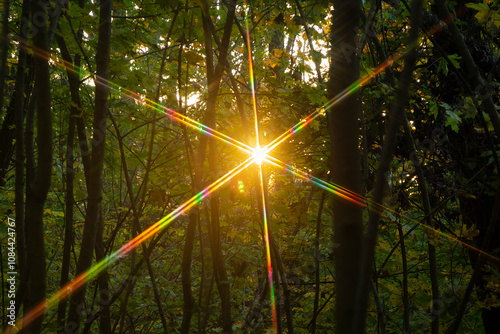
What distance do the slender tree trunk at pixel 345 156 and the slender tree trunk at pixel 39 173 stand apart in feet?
3.63

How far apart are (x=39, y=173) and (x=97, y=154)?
0.56 meters

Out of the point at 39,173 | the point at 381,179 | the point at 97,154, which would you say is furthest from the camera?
the point at 97,154

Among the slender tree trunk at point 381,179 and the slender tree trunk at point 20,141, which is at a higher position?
the slender tree trunk at point 20,141

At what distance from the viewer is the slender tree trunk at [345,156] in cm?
59

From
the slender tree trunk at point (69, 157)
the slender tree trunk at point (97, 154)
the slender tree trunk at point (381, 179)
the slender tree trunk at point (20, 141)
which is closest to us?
the slender tree trunk at point (381, 179)

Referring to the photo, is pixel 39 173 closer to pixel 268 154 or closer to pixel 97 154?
pixel 97 154

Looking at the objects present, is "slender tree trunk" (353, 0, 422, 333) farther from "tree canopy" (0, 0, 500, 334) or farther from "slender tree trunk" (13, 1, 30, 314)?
"slender tree trunk" (13, 1, 30, 314)

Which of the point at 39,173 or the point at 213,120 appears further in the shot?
the point at 213,120

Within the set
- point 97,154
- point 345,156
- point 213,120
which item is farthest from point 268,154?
point 345,156

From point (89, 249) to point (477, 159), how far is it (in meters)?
3.02

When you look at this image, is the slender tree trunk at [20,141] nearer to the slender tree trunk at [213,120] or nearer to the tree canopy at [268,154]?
the tree canopy at [268,154]

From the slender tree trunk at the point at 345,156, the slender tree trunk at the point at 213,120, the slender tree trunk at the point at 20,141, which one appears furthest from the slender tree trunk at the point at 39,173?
the slender tree trunk at the point at 345,156

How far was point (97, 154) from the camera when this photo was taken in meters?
1.87

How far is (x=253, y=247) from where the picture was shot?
4.45 meters
